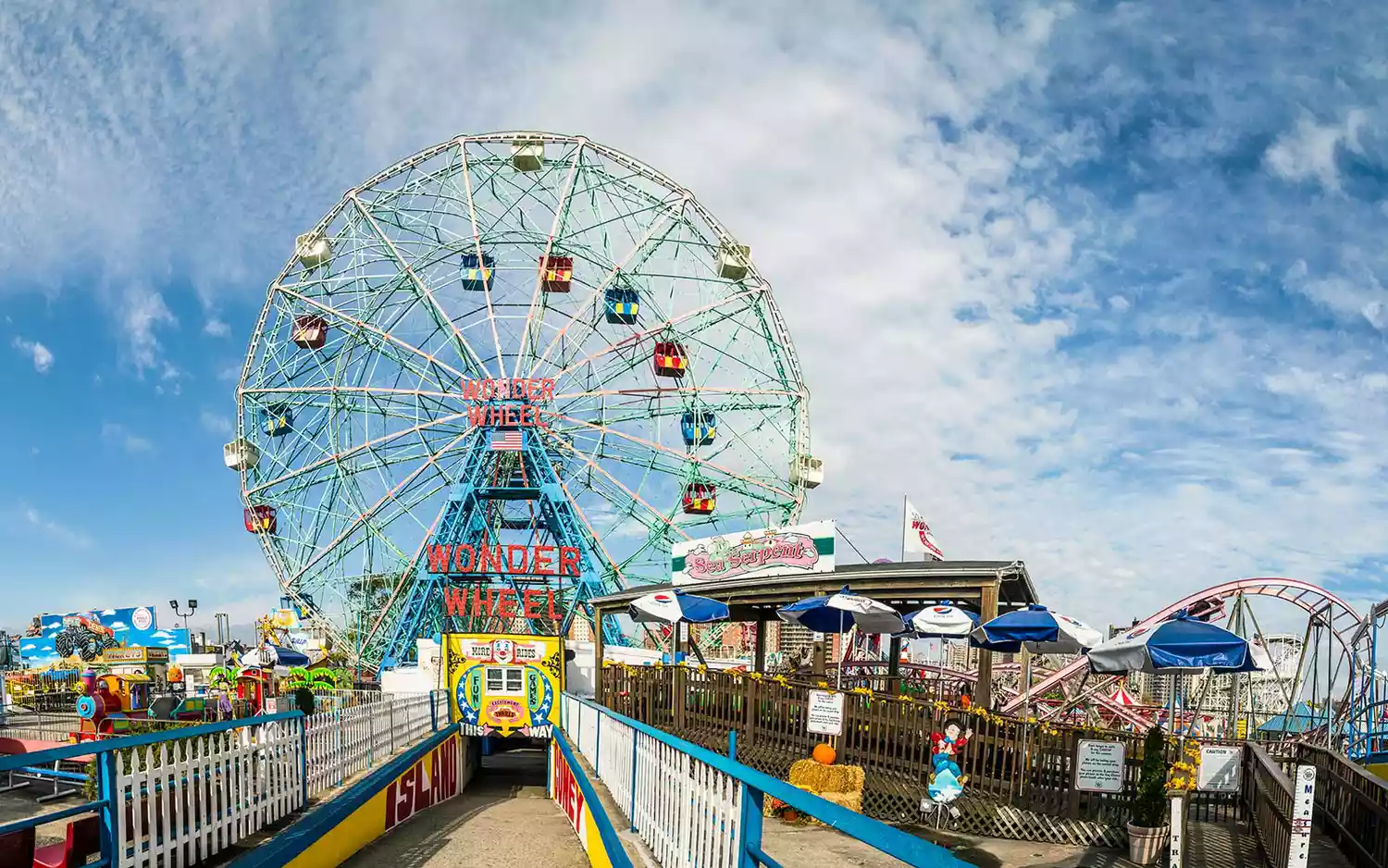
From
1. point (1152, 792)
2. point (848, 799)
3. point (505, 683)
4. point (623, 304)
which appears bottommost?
point (505, 683)

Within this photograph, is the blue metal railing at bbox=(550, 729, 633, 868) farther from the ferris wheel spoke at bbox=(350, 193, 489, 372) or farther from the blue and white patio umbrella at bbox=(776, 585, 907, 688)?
the ferris wheel spoke at bbox=(350, 193, 489, 372)

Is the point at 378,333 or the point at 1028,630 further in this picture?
the point at 378,333

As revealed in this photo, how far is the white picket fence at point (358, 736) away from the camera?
8328mm

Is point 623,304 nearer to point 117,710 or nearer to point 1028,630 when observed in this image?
point 117,710

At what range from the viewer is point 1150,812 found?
31.8 feet

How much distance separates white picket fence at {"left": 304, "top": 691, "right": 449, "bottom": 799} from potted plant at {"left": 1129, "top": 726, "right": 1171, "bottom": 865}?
7573mm

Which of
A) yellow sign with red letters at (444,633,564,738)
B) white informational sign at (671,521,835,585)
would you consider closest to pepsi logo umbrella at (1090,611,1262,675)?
white informational sign at (671,521,835,585)

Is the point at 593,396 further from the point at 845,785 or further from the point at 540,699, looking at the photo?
the point at 845,785

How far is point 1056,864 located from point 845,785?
2378 millimetres

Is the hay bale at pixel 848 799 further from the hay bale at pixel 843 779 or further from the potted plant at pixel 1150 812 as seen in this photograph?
the potted plant at pixel 1150 812

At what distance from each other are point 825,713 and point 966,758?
1752 millimetres

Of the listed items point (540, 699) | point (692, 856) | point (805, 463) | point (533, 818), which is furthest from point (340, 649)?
point (692, 856)

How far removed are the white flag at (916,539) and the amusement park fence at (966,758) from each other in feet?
16.7

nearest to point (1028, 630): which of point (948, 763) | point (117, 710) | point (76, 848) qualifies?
point (948, 763)
